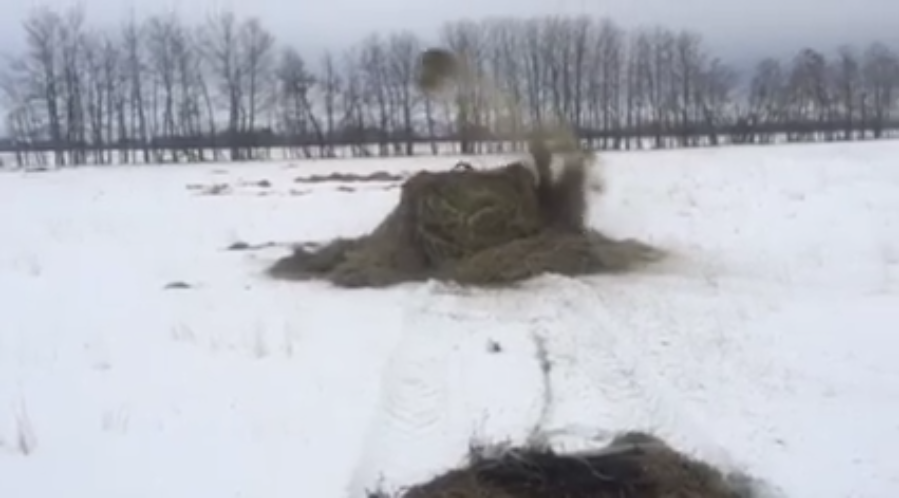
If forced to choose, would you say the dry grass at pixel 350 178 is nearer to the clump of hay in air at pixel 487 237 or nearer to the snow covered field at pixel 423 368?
the snow covered field at pixel 423 368

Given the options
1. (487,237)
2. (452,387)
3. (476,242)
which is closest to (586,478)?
(452,387)

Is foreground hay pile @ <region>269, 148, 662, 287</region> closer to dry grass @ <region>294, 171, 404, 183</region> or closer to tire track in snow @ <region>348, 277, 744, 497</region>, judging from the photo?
tire track in snow @ <region>348, 277, 744, 497</region>

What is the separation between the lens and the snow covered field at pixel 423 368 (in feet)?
21.8

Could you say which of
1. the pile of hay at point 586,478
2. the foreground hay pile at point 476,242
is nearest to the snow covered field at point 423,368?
the pile of hay at point 586,478

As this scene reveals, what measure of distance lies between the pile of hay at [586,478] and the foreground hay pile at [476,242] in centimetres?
769

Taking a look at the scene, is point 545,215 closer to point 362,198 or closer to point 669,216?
point 669,216

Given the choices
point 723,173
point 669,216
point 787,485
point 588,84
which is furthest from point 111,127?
point 787,485

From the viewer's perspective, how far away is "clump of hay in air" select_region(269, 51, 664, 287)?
14531mm

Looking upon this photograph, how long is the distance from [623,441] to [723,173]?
105ft

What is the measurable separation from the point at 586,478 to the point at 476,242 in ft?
31.6

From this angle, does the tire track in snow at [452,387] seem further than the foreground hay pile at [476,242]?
No

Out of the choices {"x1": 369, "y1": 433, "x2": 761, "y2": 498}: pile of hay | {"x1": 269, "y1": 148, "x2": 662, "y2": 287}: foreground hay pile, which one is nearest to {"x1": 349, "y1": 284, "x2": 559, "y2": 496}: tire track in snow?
{"x1": 369, "y1": 433, "x2": 761, "y2": 498}: pile of hay

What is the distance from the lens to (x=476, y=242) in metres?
15.3

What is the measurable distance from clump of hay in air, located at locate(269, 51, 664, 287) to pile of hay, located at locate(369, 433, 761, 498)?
25.2 ft
